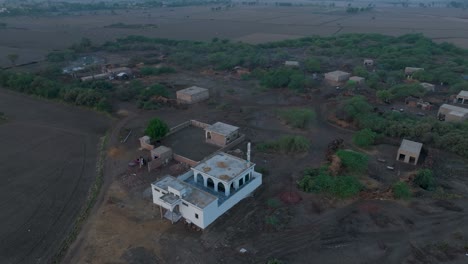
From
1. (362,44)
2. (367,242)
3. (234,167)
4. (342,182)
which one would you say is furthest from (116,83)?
(362,44)

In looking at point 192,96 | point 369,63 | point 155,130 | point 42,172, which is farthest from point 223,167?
point 369,63

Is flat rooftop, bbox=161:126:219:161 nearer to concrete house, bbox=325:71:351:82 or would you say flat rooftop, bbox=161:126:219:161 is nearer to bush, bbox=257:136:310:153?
bush, bbox=257:136:310:153

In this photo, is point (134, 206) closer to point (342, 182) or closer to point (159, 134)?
point (159, 134)

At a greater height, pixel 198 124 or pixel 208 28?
pixel 208 28

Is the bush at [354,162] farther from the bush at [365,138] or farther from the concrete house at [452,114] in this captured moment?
the concrete house at [452,114]

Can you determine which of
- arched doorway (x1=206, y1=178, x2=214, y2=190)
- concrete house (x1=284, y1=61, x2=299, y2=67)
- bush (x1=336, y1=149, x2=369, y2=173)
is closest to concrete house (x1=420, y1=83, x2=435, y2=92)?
concrete house (x1=284, y1=61, x2=299, y2=67)

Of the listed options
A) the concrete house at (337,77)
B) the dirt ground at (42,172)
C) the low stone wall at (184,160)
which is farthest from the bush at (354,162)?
the concrete house at (337,77)

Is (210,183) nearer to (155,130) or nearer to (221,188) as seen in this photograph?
(221,188)
